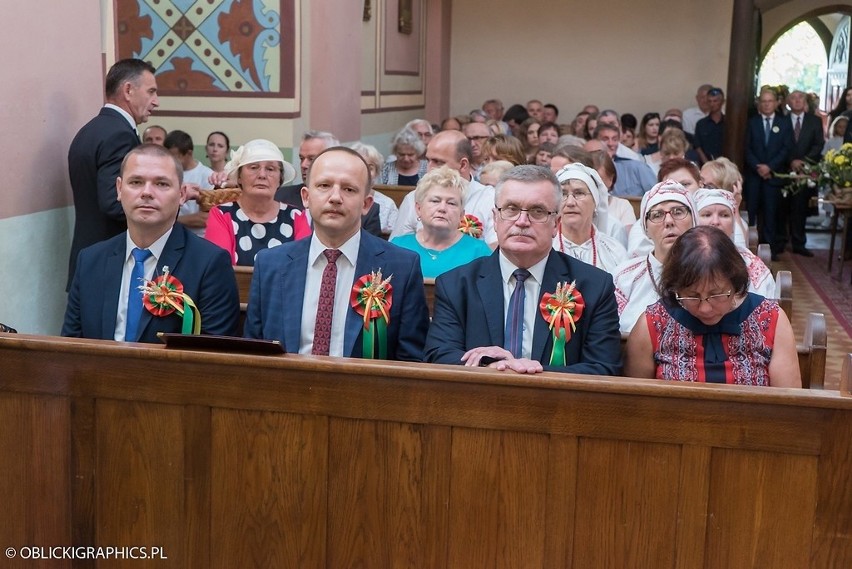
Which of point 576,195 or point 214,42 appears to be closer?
point 576,195

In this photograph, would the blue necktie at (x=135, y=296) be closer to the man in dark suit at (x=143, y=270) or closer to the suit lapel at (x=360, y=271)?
the man in dark suit at (x=143, y=270)

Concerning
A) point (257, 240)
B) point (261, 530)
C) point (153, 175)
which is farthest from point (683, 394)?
point (257, 240)

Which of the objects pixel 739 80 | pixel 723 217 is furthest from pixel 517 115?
pixel 723 217

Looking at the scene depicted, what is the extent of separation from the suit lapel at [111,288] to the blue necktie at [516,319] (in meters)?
1.23

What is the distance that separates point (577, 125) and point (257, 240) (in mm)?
7986

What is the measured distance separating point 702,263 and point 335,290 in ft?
3.58

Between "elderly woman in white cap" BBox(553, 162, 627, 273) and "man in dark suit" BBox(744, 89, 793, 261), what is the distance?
762cm

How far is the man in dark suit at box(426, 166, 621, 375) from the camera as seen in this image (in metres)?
3.10

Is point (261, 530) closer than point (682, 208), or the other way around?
point (261, 530)

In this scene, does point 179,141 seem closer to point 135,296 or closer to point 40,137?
point 40,137

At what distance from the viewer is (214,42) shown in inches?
303

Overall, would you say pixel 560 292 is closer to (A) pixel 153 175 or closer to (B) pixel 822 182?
(A) pixel 153 175

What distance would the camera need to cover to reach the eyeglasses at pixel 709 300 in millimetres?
3070

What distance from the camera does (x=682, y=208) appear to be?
4.46m
